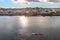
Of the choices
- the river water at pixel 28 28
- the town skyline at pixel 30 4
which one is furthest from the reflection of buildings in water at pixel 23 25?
the town skyline at pixel 30 4

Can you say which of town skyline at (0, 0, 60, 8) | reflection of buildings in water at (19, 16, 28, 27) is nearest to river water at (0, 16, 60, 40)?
reflection of buildings in water at (19, 16, 28, 27)

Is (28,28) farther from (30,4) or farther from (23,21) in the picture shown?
(30,4)

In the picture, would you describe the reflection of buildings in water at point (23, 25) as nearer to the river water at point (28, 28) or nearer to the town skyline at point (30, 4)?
the river water at point (28, 28)

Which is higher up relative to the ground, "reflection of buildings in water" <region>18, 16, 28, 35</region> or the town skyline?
the town skyline

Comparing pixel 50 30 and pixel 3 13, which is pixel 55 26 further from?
pixel 3 13

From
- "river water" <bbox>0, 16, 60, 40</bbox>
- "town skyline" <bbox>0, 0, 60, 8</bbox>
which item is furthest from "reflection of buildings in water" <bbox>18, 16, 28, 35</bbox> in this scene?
"town skyline" <bbox>0, 0, 60, 8</bbox>

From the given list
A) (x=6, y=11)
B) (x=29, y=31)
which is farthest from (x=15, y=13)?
(x=29, y=31)

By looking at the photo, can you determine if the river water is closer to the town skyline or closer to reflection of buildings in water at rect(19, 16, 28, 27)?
reflection of buildings in water at rect(19, 16, 28, 27)

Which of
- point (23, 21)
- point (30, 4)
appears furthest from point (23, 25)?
point (30, 4)
